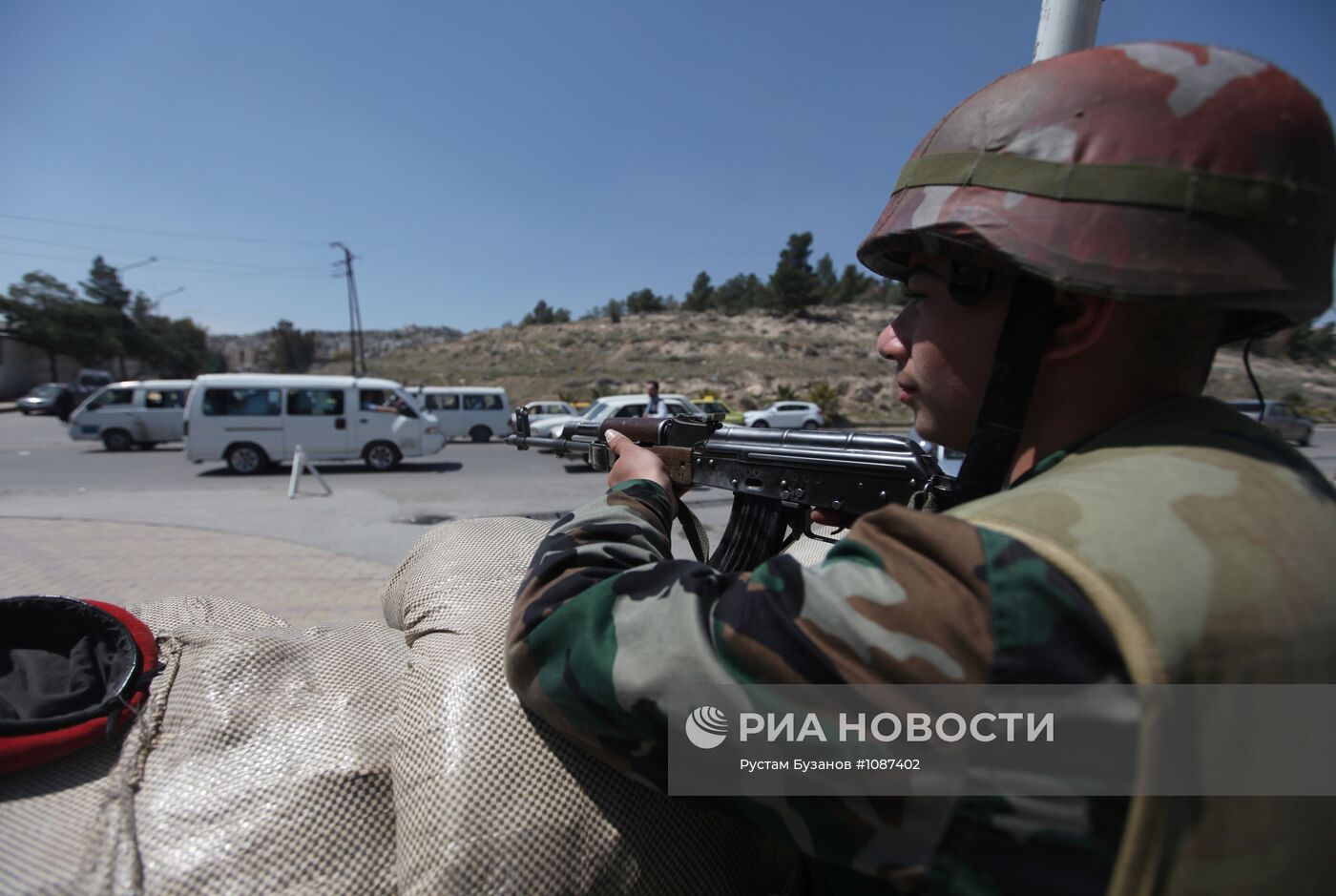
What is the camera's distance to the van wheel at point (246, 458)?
12844 mm

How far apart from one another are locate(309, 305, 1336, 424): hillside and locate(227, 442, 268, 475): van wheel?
20.8 metres

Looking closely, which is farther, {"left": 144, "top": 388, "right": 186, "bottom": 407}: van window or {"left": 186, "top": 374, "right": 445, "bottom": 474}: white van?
{"left": 144, "top": 388, "right": 186, "bottom": 407}: van window

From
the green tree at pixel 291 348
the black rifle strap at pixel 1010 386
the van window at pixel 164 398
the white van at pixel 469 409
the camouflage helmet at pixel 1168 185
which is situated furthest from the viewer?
the green tree at pixel 291 348

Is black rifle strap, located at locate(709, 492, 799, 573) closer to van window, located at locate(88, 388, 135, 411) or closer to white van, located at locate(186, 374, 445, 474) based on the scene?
white van, located at locate(186, 374, 445, 474)

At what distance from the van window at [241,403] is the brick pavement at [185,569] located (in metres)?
6.34

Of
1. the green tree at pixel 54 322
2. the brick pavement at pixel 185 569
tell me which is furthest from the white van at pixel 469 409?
the green tree at pixel 54 322

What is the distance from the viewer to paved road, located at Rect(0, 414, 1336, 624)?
497cm

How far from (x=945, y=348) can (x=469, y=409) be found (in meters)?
21.0

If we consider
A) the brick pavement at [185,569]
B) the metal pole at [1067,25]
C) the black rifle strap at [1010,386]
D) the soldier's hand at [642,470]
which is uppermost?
the metal pole at [1067,25]

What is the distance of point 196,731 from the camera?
1312mm

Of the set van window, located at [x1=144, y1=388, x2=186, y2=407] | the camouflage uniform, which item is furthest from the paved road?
the camouflage uniform

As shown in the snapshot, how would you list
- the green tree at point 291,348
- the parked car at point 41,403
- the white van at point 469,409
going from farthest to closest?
the green tree at point 291,348 < the parked car at point 41,403 < the white van at point 469,409

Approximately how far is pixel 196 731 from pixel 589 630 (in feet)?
3.01

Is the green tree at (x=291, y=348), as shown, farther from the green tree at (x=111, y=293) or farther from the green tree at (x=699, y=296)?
the green tree at (x=699, y=296)
